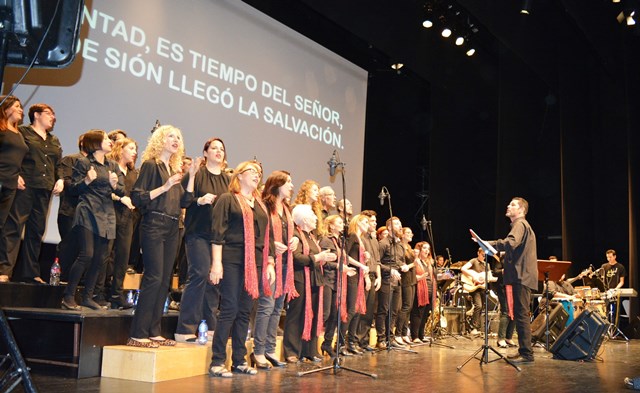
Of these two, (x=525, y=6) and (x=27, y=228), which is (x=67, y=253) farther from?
(x=525, y=6)

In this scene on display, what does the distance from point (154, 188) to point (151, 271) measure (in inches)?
23.1

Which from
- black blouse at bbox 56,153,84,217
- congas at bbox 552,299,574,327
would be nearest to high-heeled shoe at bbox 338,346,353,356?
black blouse at bbox 56,153,84,217

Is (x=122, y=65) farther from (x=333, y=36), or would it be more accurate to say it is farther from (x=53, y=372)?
(x=333, y=36)

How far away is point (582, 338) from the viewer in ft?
23.5

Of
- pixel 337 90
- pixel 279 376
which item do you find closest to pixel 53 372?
pixel 279 376

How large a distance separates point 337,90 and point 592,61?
7253mm

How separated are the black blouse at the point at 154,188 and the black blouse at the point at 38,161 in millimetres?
1213

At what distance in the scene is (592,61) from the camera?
555 inches

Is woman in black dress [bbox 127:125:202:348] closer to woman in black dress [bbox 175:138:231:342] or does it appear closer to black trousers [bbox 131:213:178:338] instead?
A: black trousers [bbox 131:213:178:338]

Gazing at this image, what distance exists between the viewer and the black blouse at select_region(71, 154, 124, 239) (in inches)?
187

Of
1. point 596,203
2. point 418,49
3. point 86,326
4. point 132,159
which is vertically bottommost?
point 86,326

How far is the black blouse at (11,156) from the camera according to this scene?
4648 millimetres

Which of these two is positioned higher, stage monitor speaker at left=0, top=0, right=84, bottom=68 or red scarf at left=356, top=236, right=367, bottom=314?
stage monitor speaker at left=0, top=0, right=84, bottom=68

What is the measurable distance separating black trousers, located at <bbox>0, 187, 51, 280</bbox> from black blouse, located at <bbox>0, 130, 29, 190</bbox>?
0.32 m
